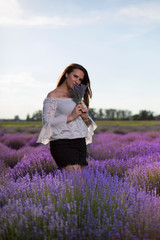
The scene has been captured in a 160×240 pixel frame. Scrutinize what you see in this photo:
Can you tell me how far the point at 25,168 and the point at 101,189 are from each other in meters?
2.40

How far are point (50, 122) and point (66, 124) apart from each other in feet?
0.67

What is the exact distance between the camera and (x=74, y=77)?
3.21m

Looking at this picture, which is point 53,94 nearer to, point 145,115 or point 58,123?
point 58,123

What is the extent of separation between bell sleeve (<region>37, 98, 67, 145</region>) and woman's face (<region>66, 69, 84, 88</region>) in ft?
0.99

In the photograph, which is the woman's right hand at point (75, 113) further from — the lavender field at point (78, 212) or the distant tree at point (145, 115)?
the distant tree at point (145, 115)

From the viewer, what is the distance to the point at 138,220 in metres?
1.93

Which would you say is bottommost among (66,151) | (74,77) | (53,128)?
(66,151)

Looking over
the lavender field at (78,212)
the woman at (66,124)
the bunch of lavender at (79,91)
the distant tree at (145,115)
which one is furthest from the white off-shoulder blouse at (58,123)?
the distant tree at (145,115)

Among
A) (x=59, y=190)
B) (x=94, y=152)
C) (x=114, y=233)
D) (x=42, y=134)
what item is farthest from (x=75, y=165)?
(x=94, y=152)

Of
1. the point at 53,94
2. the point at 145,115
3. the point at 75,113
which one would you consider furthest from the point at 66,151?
the point at 145,115

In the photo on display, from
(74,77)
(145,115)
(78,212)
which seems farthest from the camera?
(145,115)

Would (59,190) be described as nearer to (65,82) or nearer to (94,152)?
(65,82)

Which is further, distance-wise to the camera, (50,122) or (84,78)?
(84,78)

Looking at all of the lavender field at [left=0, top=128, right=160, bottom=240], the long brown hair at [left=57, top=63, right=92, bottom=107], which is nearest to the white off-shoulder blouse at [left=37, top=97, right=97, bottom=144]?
the long brown hair at [left=57, top=63, right=92, bottom=107]
